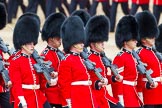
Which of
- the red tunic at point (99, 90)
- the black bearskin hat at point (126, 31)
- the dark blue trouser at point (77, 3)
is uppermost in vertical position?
the dark blue trouser at point (77, 3)

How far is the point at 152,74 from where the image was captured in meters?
8.26

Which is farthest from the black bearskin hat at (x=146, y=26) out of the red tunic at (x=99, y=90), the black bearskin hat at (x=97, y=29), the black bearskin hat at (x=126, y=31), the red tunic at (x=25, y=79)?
the red tunic at (x=25, y=79)

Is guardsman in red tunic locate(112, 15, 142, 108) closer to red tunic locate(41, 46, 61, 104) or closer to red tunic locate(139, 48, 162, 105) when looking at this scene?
red tunic locate(139, 48, 162, 105)

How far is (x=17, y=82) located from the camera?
293 inches

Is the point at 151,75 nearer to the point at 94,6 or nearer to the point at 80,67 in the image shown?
the point at 80,67

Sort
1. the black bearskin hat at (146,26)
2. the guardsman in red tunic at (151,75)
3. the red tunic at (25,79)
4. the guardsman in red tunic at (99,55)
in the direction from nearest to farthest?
the red tunic at (25,79)
the guardsman in red tunic at (99,55)
the guardsman in red tunic at (151,75)
the black bearskin hat at (146,26)

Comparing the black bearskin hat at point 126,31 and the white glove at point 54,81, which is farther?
the black bearskin hat at point 126,31

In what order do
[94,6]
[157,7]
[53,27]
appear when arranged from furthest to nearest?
[94,6], [157,7], [53,27]

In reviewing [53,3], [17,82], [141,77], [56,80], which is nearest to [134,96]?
[141,77]

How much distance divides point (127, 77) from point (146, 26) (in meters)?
0.76

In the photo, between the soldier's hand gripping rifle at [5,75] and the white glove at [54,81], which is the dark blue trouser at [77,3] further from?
the soldier's hand gripping rifle at [5,75]

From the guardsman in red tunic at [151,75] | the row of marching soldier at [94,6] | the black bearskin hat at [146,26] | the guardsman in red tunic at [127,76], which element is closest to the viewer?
the guardsman in red tunic at [127,76]

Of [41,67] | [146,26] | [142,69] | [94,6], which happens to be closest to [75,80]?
[41,67]

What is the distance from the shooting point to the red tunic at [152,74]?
826cm
